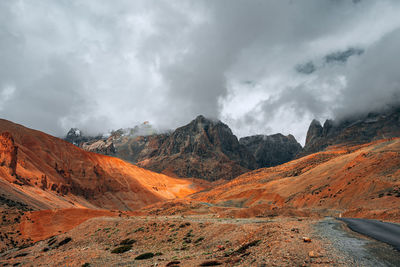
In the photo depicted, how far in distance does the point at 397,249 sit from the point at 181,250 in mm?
12760

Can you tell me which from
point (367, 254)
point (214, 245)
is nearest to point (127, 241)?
point (214, 245)

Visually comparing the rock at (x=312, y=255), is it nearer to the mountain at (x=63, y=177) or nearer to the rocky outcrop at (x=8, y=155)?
the mountain at (x=63, y=177)

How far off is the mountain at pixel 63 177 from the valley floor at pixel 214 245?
3166 centimetres

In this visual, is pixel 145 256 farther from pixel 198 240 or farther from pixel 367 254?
pixel 367 254

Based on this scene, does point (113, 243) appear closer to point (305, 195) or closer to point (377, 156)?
point (305, 195)

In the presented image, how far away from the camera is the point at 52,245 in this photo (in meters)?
29.3

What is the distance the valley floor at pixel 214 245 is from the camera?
938cm

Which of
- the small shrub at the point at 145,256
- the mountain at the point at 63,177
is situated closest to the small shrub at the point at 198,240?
the small shrub at the point at 145,256

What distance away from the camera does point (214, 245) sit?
53.6 feet

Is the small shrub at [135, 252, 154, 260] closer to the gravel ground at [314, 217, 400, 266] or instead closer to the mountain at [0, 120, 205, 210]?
the gravel ground at [314, 217, 400, 266]

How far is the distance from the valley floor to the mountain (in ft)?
104

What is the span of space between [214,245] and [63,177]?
3688 inches

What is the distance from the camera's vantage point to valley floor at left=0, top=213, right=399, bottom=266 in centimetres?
938

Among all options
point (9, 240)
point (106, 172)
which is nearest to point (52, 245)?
point (9, 240)
